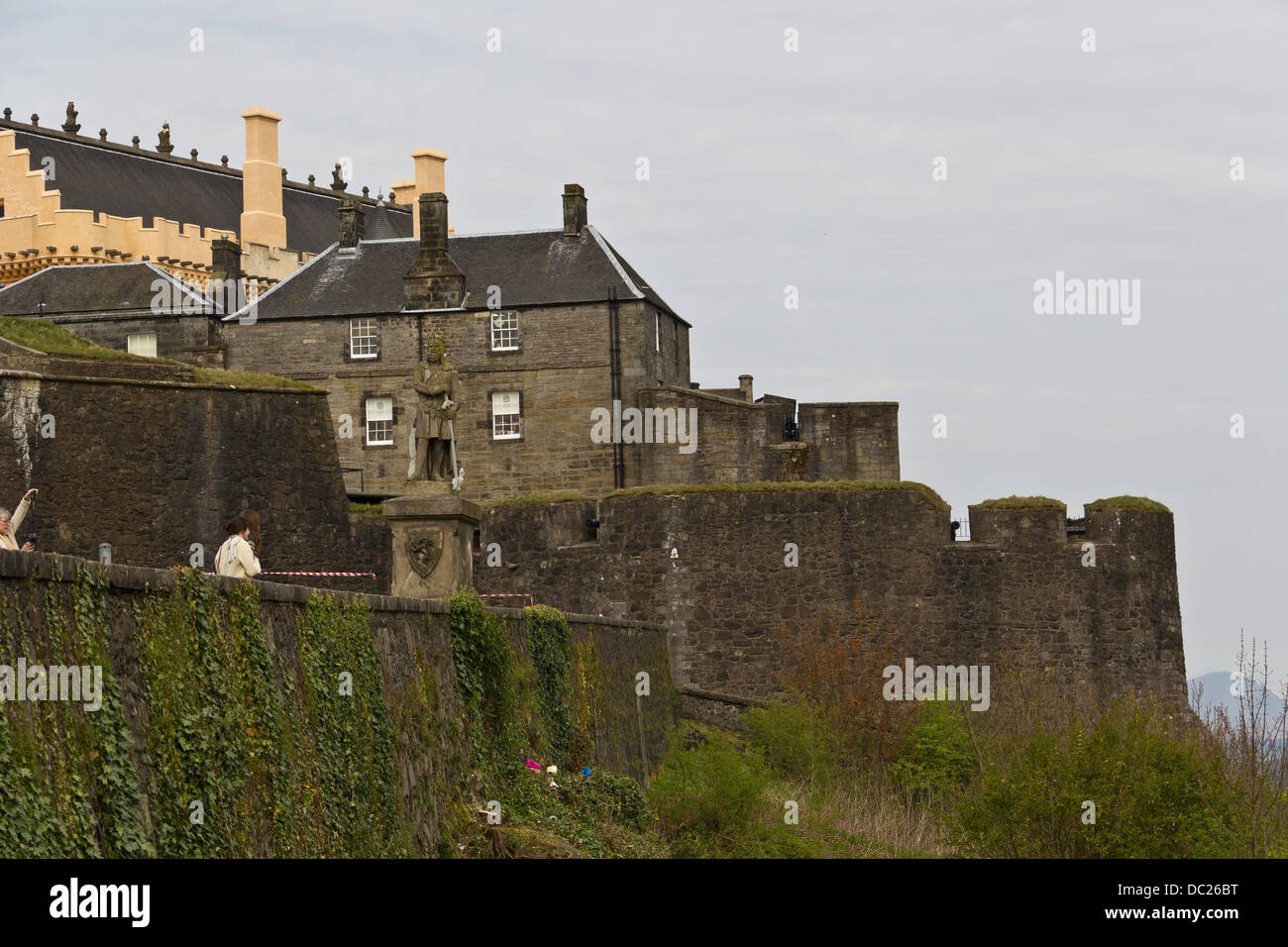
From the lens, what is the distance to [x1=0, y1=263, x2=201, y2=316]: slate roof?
156 feet

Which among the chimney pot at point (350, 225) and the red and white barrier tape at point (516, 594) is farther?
the chimney pot at point (350, 225)

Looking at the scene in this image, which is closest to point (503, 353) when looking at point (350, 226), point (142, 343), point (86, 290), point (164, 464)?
point (350, 226)

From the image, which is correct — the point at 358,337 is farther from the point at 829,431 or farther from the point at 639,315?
the point at 829,431

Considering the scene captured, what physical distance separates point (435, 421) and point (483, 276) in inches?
892

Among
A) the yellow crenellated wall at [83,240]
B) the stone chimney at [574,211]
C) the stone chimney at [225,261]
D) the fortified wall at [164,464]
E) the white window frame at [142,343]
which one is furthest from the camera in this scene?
the yellow crenellated wall at [83,240]

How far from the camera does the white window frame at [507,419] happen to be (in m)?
43.4

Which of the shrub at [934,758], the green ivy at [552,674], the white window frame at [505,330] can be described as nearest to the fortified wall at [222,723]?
the green ivy at [552,674]

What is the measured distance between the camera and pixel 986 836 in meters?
23.2

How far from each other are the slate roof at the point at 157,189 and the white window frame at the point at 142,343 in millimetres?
10125

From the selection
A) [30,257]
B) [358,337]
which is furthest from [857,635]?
[30,257]

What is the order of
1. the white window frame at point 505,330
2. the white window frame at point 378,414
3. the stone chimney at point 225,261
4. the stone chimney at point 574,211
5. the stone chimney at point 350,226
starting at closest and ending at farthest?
1. the white window frame at point 505,330
2. the white window frame at point 378,414
3. the stone chimney at point 574,211
4. the stone chimney at point 350,226
5. the stone chimney at point 225,261

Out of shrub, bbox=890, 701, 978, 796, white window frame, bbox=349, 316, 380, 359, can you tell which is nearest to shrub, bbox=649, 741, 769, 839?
shrub, bbox=890, 701, 978, 796

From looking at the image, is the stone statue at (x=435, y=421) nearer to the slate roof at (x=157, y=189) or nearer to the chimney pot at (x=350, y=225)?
the chimney pot at (x=350, y=225)
